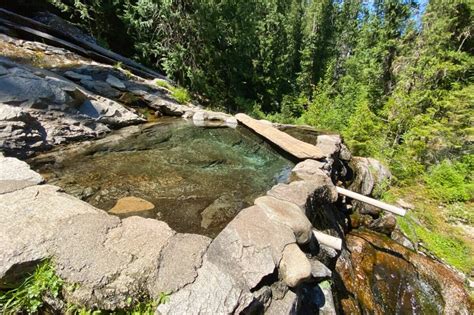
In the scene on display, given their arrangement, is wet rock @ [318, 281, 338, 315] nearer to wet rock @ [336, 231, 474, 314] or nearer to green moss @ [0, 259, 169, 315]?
wet rock @ [336, 231, 474, 314]

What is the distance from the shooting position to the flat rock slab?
15.1 ft

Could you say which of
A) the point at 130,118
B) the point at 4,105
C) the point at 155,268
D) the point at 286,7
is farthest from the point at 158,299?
the point at 286,7

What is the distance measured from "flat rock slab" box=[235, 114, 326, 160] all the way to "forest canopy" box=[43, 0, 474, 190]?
12.4ft

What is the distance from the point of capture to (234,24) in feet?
33.8

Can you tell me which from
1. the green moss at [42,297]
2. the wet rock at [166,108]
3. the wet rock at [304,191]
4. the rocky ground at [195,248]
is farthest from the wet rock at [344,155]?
the green moss at [42,297]

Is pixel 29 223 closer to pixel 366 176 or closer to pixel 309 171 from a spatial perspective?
pixel 309 171

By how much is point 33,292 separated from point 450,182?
32.9ft

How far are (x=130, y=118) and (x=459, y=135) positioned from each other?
10.8 meters

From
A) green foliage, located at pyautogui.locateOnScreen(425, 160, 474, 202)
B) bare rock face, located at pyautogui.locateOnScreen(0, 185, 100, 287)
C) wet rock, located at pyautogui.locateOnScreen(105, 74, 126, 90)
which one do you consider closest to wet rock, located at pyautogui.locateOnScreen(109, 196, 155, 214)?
bare rock face, located at pyautogui.locateOnScreen(0, 185, 100, 287)

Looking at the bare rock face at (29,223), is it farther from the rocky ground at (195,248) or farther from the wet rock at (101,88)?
the wet rock at (101,88)

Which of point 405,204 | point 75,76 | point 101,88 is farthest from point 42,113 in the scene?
point 405,204

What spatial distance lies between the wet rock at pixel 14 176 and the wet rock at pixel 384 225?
18.2ft

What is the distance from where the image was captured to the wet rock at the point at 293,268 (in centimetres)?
195

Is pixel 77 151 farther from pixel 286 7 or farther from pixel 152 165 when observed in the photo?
pixel 286 7
